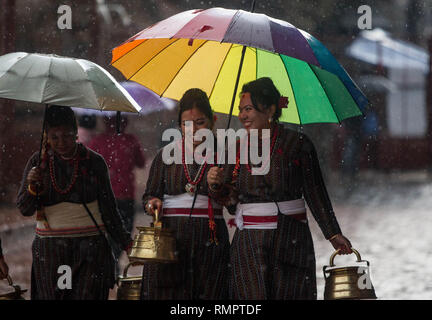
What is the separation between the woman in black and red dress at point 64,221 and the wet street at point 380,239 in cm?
319

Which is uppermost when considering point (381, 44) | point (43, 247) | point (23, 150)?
point (381, 44)

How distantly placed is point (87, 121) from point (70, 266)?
3.81 meters

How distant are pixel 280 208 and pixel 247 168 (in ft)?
1.06

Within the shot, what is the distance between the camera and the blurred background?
12.5 m

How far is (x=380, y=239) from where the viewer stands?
13.6m

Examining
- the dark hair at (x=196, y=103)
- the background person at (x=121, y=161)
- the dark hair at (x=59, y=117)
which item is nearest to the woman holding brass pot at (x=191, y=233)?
the dark hair at (x=196, y=103)

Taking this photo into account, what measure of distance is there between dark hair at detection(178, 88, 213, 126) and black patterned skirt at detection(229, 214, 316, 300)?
0.81 m

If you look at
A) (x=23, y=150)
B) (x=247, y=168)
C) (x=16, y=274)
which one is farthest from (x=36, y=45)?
(x=247, y=168)

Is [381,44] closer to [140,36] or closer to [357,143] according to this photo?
[357,143]

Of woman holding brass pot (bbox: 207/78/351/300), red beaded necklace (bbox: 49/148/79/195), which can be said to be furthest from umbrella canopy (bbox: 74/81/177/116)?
woman holding brass pot (bbox: 207/78/351/300)

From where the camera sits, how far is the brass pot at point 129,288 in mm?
5758

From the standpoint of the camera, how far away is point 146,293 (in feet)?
18.4

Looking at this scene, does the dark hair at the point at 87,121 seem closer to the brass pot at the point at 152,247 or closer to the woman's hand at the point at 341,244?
the brass pot at the point at 152,247

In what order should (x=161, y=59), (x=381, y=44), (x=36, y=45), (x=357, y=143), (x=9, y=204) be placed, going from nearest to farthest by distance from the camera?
(x=161, y=59) < (x=9, y=204) < (x=36, y=45) < (x=381, y=44) < (x=357, y=143)
